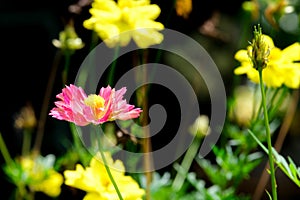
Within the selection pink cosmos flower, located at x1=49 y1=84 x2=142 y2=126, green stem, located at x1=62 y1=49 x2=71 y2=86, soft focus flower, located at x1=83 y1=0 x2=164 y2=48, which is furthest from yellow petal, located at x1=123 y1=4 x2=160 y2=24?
pink cosmos flower, located at x1=49 y1=84 x2=142 y2=126

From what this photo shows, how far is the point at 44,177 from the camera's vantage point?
0.98 m

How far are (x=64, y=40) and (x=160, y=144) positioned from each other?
998 millimetres

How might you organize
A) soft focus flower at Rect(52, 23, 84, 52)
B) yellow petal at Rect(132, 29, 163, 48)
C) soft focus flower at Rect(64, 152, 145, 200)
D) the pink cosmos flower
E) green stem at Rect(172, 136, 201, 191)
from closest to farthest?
the pink cosmos flower, soft focus flower at Rect(64, 152, 145, 200), yellow petal at Rect(132, 29, 163, 48), soft focus flower at Rect(52, 23, 84, 52), green stem at Rect(172, 136, 201, 191)

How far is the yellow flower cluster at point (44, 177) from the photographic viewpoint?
3.17 ft

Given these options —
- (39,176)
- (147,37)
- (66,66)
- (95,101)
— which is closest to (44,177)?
(39,176)

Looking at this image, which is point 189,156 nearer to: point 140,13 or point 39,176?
point 39,176

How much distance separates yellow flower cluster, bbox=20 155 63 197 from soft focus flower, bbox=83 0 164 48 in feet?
0.84

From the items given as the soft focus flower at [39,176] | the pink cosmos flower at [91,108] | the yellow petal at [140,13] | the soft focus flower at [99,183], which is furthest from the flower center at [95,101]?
the soft focus flower at [39,176]

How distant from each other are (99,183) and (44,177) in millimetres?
296

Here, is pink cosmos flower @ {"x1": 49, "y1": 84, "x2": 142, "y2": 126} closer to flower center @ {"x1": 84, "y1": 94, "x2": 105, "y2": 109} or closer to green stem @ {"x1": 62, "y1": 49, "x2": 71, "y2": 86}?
flower center @ {"x1": 84, "y1": 94, "x2": 105, "y2": 109}

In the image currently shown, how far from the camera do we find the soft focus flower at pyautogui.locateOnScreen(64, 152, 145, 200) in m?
0.68

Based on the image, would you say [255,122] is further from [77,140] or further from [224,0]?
[224,0]

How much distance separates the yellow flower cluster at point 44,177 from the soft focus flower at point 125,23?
0.26 metres

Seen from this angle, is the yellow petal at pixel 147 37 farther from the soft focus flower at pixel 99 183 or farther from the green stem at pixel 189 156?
the green stem at pixel 189 156
